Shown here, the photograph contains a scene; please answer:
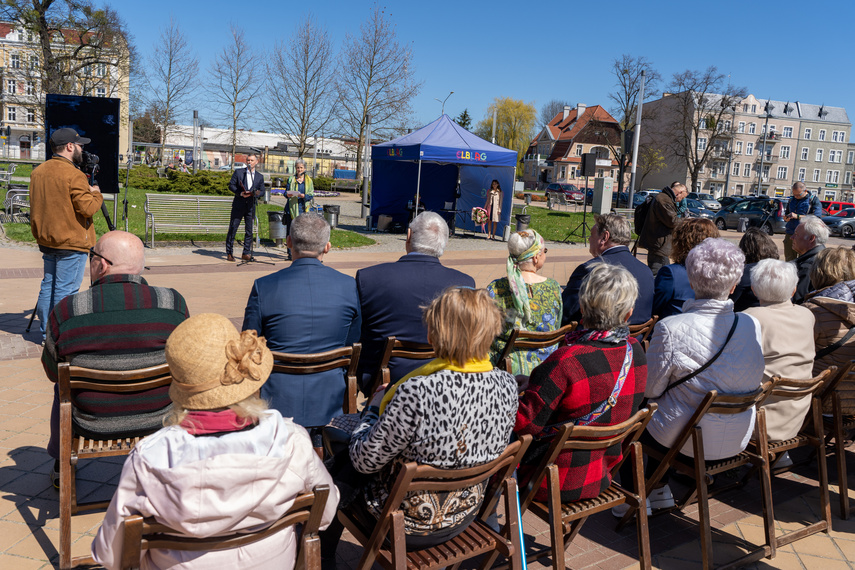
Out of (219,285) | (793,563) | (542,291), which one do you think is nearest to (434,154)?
(219,285)

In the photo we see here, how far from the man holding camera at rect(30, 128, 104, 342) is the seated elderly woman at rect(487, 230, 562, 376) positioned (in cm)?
374

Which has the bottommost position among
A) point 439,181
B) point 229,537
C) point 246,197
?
point 229,537

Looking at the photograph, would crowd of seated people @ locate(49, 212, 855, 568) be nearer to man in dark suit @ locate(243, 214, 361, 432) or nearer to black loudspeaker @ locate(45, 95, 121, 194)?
man in dark suit @ locate(243, 214, 361, 432)

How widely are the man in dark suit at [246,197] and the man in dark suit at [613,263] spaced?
7.47 m

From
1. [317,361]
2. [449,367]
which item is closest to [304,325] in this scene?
[317,361]

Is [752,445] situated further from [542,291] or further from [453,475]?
[453,475]

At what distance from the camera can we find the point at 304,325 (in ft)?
9.95

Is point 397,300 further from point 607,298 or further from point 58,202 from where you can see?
point 58,202

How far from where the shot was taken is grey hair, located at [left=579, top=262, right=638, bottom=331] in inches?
102

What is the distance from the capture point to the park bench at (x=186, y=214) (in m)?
12.7

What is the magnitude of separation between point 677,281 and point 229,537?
11.8 ft

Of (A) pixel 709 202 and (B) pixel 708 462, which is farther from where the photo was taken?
(A) pixel 709 202

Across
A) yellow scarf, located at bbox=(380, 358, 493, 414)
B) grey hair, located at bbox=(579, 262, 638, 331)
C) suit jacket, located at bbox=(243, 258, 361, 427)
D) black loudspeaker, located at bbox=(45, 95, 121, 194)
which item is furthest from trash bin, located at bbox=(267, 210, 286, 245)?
yellow scarf, located at bbox=(380, 358, 493, 414)

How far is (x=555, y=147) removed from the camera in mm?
83062
